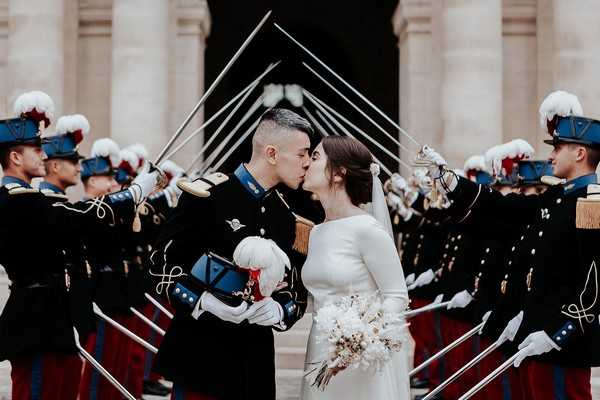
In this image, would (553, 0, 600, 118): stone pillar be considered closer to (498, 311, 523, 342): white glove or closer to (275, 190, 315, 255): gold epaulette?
(498, 311, 523, 342): white glove

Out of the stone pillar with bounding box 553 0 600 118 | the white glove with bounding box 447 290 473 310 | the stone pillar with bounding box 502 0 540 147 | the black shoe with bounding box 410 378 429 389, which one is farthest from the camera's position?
the stone pillar with bounding box 502 0 540 147

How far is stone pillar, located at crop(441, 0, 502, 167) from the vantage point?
14281 mm

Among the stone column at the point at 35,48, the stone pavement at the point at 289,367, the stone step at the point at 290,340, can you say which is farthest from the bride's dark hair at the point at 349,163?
the stone column at the point at 35,48

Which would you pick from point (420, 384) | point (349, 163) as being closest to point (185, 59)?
point (420, 384)

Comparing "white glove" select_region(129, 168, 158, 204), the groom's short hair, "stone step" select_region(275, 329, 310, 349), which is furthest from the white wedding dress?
"stone step" select_region(275, 329, 310, 349)

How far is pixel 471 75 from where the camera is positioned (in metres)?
14.4

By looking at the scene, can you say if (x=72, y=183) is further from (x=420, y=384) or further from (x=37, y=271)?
(x=420, y=384)

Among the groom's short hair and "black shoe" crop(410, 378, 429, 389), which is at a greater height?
the groom's short hair

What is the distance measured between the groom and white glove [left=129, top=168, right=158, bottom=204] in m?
1.02

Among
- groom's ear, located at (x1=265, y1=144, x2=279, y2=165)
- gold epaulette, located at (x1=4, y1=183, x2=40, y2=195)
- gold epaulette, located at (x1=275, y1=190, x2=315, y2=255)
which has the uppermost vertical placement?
groom's ear, located at (x1=265, y1=144, x2=279, y2=165)

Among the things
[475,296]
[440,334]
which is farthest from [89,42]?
[475,296]

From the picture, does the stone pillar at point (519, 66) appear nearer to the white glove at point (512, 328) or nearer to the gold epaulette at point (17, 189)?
the white glove at point (512, 328)

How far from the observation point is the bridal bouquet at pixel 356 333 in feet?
14.8

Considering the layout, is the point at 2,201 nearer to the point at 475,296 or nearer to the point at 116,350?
the point at 116,350
